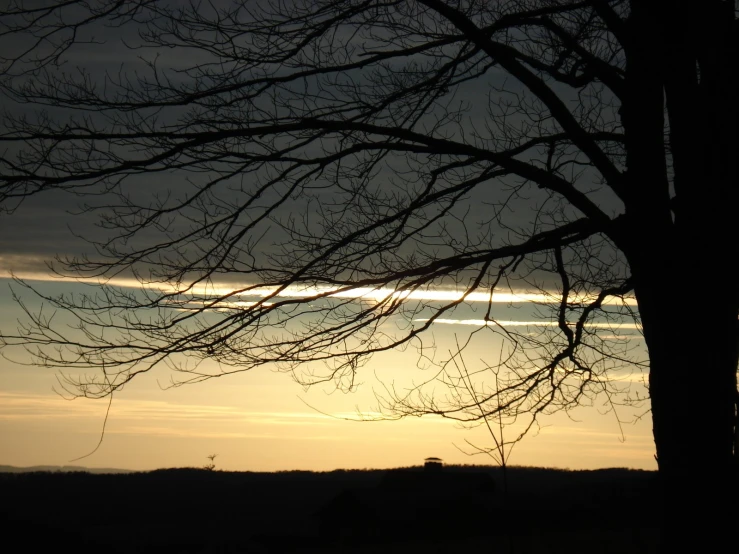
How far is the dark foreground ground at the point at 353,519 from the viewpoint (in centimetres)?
1731

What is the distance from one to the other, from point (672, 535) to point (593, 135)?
4006mm

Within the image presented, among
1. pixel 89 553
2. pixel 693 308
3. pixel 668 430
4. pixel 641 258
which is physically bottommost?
pixel 89 553

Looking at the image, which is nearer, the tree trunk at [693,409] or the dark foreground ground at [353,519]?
the tree trunk at [693,409]

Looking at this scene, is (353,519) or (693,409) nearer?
(693,409)

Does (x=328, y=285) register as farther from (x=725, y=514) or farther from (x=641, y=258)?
(x=725, y=514)

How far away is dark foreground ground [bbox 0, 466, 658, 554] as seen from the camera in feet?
56.8

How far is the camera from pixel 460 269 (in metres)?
→ 7.63

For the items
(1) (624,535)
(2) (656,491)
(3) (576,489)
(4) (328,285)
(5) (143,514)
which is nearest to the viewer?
(2) (656,491)

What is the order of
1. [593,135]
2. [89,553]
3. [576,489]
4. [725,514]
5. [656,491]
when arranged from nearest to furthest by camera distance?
1. [725,514]
2. [656,491]
3. [593,135]
4. [89,553]
5. [576,489]

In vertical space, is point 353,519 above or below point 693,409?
below

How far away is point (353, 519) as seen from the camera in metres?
20.9

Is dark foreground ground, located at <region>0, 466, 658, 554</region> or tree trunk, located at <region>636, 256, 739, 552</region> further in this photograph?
dark foreground ground, located at <region>0, 466, 658, 554</region>

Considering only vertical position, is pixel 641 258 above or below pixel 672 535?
above

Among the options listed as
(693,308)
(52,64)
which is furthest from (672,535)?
(52,64)
